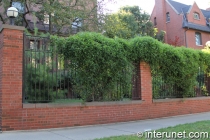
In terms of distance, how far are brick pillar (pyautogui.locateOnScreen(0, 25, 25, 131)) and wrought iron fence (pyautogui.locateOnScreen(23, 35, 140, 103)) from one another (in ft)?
1.02

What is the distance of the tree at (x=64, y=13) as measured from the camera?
567 inches

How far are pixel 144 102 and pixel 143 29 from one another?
71.1 ft

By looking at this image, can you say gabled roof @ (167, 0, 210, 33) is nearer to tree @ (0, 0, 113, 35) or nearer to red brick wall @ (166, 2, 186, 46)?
red brick wall @ (166, 2, 186, 46)

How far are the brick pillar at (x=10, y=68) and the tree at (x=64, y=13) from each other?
25.8 ft

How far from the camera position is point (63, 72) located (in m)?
7.63

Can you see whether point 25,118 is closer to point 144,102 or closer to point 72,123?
point 72,123

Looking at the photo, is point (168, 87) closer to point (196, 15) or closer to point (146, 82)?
point (146, 82)

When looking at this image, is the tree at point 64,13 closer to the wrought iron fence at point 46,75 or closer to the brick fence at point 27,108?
the wrought iron fence at point 46,75

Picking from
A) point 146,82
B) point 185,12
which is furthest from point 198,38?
point 146,82

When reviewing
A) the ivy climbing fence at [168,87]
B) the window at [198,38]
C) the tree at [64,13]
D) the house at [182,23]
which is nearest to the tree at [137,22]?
the house at [182,23]

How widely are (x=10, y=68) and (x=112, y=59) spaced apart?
3.32 metres

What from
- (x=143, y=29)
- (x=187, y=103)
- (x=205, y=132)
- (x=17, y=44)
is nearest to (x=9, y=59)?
(x=17, y=44)

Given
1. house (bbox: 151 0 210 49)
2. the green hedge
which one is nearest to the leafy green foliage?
the green hedge

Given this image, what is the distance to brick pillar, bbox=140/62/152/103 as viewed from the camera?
9.10 meters
